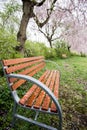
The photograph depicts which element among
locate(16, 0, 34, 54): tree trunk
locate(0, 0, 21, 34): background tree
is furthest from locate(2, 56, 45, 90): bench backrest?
locate(0, 0, 21, 34): background tree

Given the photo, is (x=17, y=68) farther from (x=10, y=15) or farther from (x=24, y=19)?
(x=10, y=15)

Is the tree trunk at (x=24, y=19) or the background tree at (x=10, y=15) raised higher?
the background tree at (x=10, y=15)

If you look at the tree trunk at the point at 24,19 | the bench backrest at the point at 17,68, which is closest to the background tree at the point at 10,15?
the tree trunk at the point at 24,19


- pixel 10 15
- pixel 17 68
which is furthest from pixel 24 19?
pixel 10 15

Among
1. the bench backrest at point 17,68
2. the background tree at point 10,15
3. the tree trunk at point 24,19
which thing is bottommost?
the bench backrest at point 17,68

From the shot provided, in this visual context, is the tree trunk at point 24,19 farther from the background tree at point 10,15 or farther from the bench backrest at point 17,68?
the background tree at point 10,15

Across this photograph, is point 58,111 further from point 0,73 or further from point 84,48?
point 84,48

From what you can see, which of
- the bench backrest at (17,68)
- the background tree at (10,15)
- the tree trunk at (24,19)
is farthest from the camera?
the background tree at (10,15)

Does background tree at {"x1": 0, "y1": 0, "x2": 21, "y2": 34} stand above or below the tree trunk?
above

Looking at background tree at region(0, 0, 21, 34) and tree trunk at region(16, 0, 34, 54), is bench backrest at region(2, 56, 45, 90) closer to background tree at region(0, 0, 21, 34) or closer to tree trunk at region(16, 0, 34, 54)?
tree trunk at region(16, 0, 34, 54)

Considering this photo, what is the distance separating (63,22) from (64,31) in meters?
2.26

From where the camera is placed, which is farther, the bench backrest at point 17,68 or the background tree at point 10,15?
the background tree at point 10,15

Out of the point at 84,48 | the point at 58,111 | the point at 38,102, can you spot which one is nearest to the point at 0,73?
the point at 38,102

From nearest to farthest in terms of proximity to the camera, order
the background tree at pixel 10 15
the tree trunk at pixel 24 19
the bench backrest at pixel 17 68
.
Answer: the bench backrest at pixel 17 68 → the tree trunk at pixel 24 19 → the background tree at pixel 10 15
